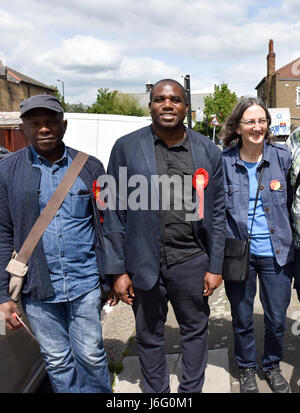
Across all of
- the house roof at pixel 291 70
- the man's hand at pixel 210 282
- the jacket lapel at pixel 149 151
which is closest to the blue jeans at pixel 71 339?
the man's hand at pixel 210 282

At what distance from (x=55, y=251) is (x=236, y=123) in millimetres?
1532

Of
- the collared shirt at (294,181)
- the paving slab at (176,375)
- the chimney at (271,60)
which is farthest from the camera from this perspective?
the chimney at (271,60)

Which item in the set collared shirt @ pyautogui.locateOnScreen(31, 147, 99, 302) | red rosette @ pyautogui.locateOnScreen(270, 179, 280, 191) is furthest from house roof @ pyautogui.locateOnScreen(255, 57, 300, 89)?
collared shirt @ pyautogui.locateOnScreen(31, 147, 99, 302)

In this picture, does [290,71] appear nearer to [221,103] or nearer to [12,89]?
[221,103]

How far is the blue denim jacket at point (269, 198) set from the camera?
254 centimetres

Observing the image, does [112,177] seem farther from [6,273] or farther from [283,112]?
[283,112]

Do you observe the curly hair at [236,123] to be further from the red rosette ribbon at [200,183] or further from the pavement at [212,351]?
the pavement at [212,351]

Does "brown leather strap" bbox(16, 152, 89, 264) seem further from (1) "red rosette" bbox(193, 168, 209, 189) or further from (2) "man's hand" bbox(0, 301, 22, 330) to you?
(1) "red rosette" bbox(193, 168, 209, 189)

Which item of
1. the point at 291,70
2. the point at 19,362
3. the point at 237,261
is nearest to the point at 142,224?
the point at 237,261

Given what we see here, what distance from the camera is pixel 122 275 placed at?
235 centimetres

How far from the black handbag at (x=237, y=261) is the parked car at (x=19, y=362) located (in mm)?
1361

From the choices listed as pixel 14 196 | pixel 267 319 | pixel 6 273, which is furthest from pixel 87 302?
pixel 267 319

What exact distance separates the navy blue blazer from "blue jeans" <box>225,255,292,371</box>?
42 centimetres

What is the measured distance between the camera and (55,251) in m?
2.16
